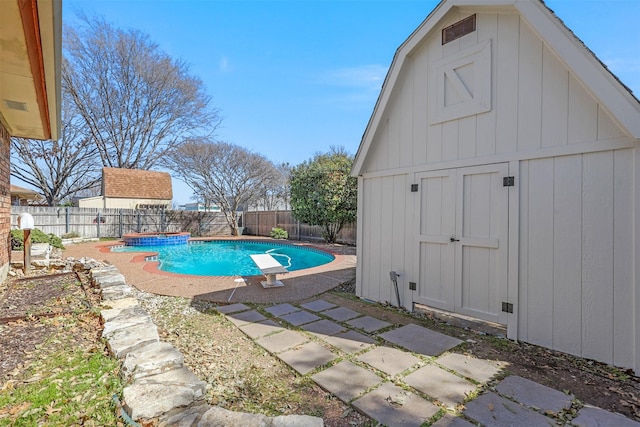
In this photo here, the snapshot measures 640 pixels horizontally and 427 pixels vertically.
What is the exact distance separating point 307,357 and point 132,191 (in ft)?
74.3

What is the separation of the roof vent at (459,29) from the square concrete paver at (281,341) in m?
4.52

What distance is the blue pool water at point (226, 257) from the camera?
33.3 ft

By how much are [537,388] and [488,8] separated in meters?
4.26

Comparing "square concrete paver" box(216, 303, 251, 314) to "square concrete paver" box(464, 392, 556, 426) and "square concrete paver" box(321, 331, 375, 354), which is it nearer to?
"square concrete paver" box(321, 331, 375, 354)

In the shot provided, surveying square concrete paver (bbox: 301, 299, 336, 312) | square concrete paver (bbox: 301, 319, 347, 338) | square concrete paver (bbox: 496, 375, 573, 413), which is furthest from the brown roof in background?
square concrete paver (bbox: 496, 375, 573, 413)

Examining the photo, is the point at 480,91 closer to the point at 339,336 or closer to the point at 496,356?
the point at 496,356

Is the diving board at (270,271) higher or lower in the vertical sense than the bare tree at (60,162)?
lower

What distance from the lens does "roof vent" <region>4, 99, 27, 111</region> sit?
454cm

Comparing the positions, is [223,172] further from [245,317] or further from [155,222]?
[245,317]

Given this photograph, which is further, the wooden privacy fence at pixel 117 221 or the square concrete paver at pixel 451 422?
the wooden privacy fence at pixel 117 221

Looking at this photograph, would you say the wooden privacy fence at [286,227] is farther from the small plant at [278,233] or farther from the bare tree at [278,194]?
the bare tree at [278,194]

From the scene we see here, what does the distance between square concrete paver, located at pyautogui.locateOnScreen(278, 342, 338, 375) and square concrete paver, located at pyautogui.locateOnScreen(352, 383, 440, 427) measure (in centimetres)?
67

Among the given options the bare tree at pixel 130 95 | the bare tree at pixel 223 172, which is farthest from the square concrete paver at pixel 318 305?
the bare tree at pixel 130 95

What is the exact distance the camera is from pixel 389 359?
3.04 m
